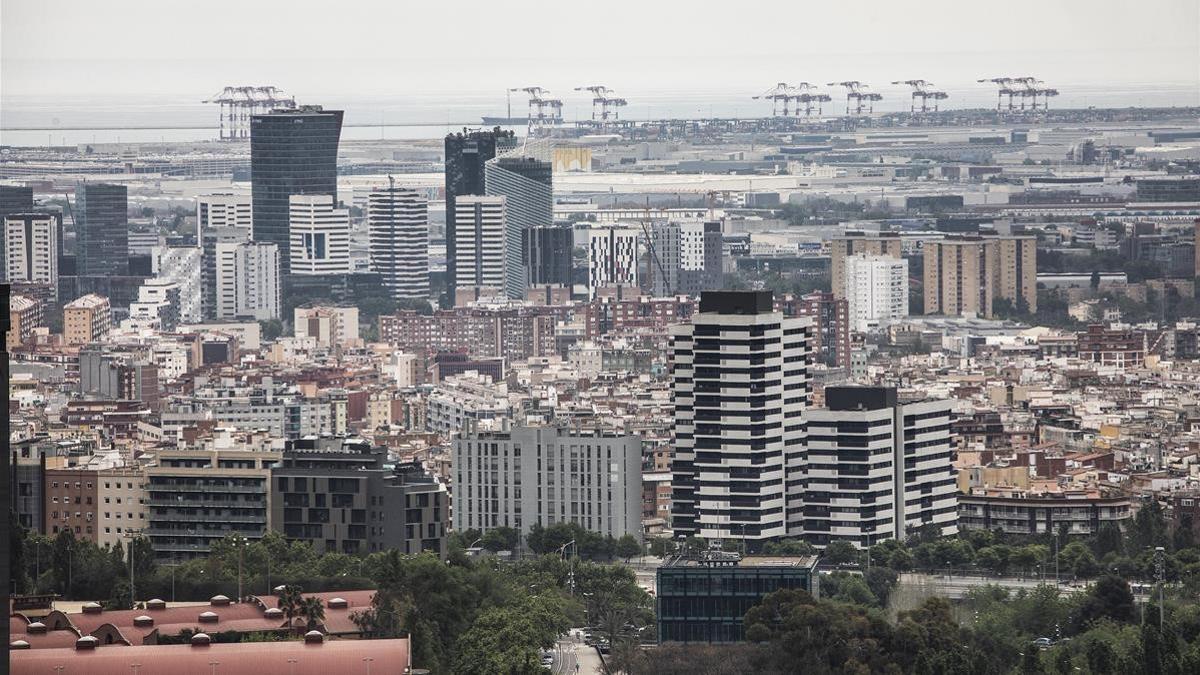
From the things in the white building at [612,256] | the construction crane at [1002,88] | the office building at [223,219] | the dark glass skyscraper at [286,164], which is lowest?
the white building at [612,256]

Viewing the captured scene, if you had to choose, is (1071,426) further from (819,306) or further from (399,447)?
(819,306)

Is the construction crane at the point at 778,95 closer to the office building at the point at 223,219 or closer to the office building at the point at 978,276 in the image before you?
the office building at the point at 223,219

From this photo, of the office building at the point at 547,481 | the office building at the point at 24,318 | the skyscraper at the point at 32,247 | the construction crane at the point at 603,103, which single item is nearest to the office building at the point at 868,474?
the office building at the point at 547,481

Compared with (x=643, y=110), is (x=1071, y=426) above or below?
below

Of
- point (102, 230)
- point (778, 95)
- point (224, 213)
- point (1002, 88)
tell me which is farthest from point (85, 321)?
point (778, 95)

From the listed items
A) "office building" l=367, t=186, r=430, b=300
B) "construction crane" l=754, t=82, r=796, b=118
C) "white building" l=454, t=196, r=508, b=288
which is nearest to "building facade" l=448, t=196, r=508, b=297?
"white building" l=454, t=196, r=508, b=288

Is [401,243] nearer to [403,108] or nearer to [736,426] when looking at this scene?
[403,108]

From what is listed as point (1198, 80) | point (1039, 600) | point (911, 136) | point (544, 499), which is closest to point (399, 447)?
point (544, 499)
